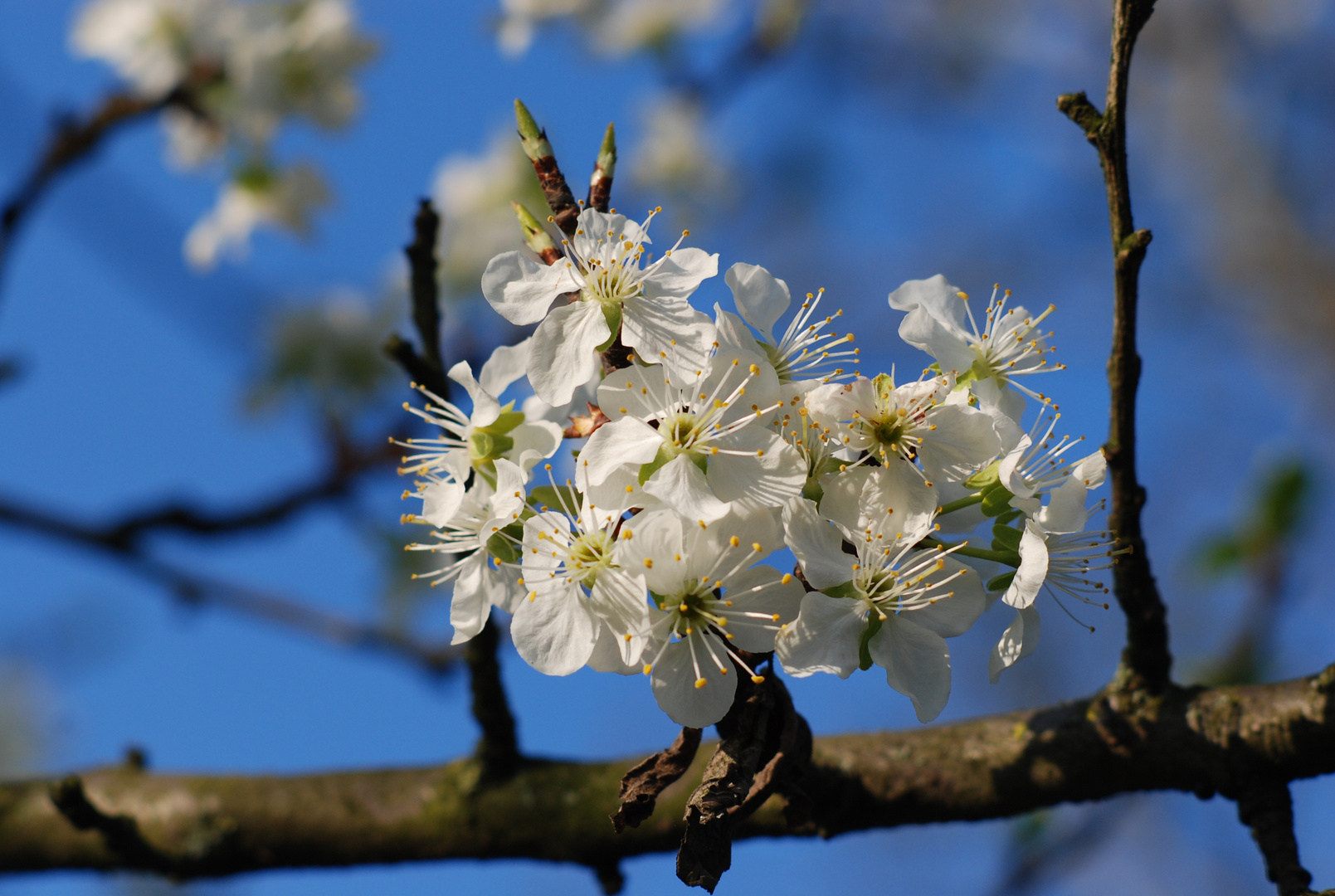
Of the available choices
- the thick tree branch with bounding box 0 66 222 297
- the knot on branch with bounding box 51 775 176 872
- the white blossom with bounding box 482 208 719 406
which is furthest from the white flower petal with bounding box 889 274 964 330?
the thick tree branch with bounding box 0 66 222 297

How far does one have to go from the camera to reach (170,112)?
11.0 feet

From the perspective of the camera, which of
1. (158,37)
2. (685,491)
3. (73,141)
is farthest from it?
(158,37)

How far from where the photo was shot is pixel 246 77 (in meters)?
3.20

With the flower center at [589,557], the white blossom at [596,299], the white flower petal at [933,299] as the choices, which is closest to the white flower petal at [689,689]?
the flower center at [589,557]

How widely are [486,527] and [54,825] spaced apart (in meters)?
1.38

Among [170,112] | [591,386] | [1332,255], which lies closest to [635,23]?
[170,112]

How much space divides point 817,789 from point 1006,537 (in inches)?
17.8

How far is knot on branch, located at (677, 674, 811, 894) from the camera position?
1.08 metres

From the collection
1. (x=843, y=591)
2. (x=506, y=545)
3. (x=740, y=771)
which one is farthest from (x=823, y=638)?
(x=506, y=545)

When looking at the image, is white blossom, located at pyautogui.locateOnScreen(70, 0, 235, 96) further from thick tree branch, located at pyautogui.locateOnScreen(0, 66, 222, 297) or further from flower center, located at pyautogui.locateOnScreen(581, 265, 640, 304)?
flower center, located at pyautogui.locateOnScreen(581, 265, 640, 304)

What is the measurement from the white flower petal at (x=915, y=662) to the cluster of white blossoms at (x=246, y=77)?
280 centimetres

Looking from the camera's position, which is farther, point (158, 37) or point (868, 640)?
point (158, 37)

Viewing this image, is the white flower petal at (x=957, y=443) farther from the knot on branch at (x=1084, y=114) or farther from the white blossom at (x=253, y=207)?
the white blossom at (x=253, y=207)

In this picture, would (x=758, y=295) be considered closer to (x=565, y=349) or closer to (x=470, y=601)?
(x=565, y=349)
